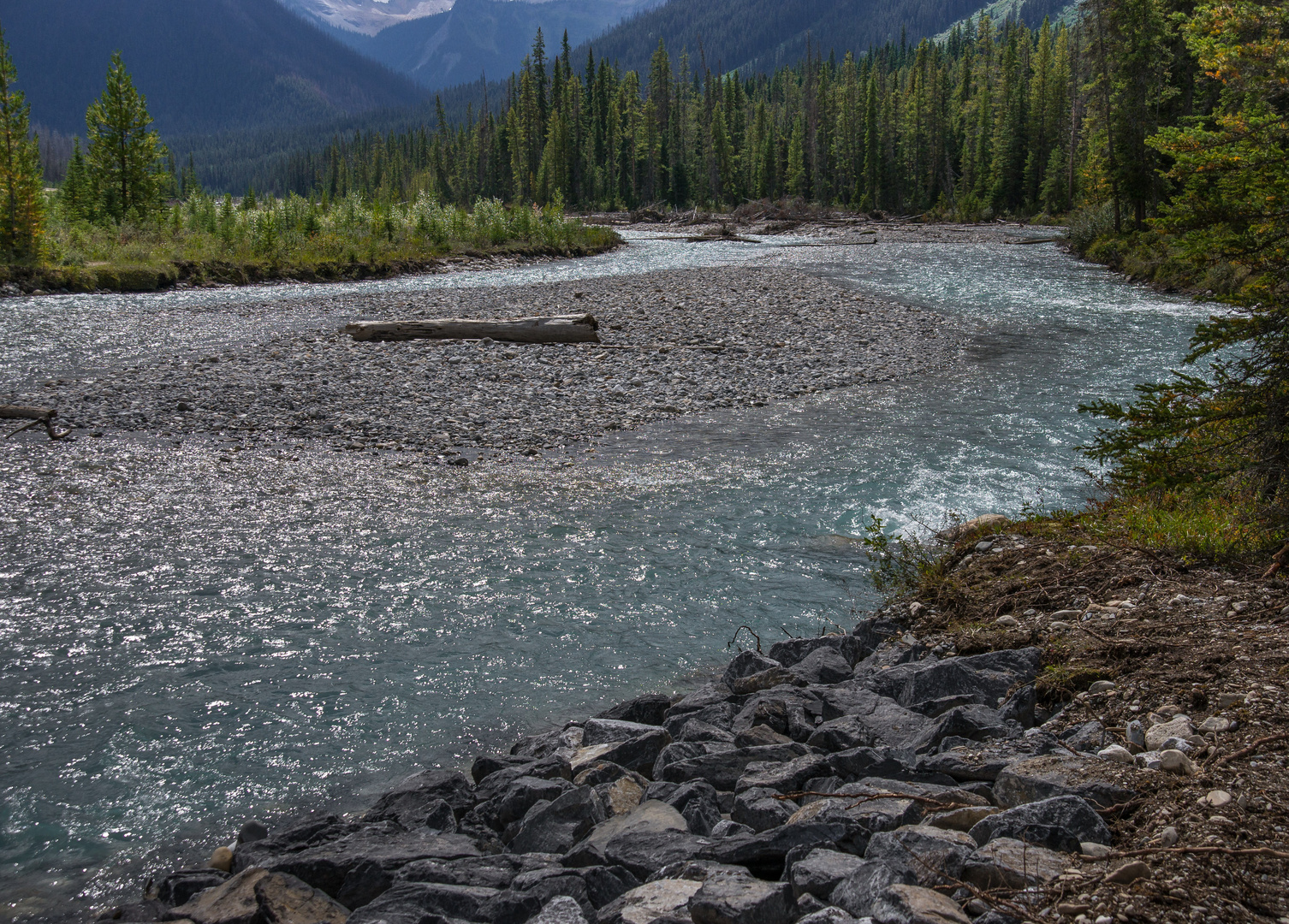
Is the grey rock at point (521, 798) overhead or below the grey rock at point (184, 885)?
overhead

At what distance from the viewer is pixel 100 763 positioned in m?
5.05

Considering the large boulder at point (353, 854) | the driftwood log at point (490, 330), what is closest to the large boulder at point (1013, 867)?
the large boulder at point (353, 854)

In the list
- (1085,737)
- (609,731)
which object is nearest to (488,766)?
(609,731)

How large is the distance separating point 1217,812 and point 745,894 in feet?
5.83

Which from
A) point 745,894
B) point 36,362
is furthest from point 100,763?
point 36,362

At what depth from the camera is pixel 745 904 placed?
117 inches

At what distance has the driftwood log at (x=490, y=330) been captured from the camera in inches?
689

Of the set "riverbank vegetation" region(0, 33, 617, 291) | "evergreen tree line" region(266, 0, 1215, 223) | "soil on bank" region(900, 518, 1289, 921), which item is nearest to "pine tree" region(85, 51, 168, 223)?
"riverbank vegetation" region(0, 33, 617, 291)

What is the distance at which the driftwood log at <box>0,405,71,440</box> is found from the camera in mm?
12229

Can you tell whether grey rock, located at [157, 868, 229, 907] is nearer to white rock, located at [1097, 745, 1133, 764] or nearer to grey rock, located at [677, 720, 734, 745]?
grey rock, located at [677, 720, 734, 745]

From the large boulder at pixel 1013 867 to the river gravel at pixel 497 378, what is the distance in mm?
8742

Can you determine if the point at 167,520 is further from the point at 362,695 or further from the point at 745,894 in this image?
the point at 745,894

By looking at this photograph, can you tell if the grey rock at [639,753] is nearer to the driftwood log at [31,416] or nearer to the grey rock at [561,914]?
the grey rock at [561,914]

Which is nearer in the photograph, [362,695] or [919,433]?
[362,695]
